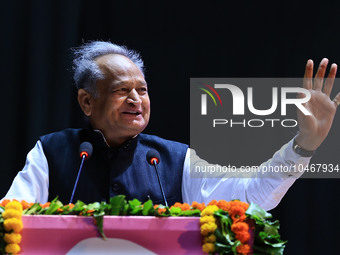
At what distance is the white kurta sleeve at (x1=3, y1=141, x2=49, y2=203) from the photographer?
8.11ft

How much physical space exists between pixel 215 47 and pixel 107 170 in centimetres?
132

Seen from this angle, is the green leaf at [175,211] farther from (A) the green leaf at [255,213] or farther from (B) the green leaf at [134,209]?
(A) the green leaf at [255,213]

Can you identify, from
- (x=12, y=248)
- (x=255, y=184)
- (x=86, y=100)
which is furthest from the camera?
(x=86, y=100)

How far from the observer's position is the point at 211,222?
5.19ft

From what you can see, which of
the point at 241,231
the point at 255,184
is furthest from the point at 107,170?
the point at 241,231

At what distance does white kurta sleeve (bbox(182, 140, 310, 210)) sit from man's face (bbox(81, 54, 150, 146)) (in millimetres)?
332

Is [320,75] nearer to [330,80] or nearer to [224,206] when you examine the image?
[330,80]

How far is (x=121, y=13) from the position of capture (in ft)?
11.5

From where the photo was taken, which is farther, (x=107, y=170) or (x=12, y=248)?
(x=107, y=170)

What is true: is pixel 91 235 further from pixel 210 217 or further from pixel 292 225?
pixel 292 225

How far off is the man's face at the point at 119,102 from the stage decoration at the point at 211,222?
3.10 ft

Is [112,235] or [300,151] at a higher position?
[300,151]

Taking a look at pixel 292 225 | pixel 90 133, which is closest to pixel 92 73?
pixel 90 133

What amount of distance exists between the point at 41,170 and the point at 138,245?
1110mm
